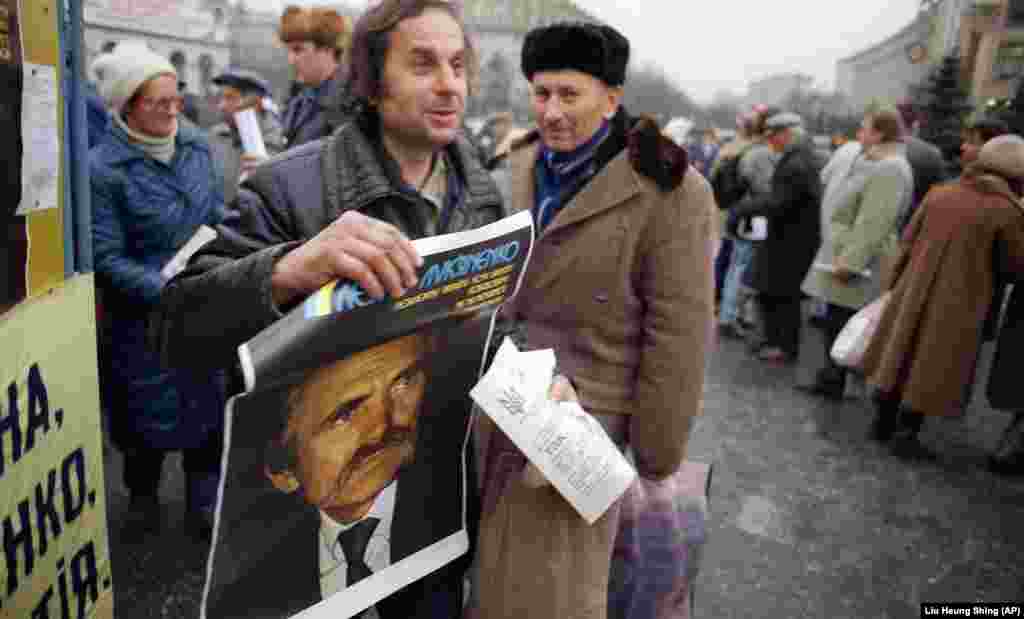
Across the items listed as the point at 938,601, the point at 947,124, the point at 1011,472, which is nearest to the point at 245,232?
the point at 938,601

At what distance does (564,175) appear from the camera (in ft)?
6.86

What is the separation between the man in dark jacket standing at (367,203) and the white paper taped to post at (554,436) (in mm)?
307

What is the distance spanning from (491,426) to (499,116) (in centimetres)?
933

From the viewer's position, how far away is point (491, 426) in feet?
5.36

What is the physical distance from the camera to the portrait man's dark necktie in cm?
128

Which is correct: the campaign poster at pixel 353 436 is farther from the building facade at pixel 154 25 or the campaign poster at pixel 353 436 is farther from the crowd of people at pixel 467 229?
the building facade at pixel 154 25

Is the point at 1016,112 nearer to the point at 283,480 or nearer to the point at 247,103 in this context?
the point at 247,103

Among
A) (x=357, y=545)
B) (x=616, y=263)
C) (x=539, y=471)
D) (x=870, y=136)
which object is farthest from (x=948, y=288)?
(x=357, y=545)

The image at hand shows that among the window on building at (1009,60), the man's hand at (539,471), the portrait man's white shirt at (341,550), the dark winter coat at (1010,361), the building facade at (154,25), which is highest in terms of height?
the window on building at (1009,60)

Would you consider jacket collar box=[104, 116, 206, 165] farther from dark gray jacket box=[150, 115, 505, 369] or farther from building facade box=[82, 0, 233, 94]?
dark gray jacket box=[150, 115, 505, 369]

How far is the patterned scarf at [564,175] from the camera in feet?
6.76

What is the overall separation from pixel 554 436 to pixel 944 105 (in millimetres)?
15473

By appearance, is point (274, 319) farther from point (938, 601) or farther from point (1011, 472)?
point (1011, 472)

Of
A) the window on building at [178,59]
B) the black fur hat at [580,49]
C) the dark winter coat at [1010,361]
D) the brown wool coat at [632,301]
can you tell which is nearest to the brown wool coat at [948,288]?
the dark winter coat at [1010,361]
